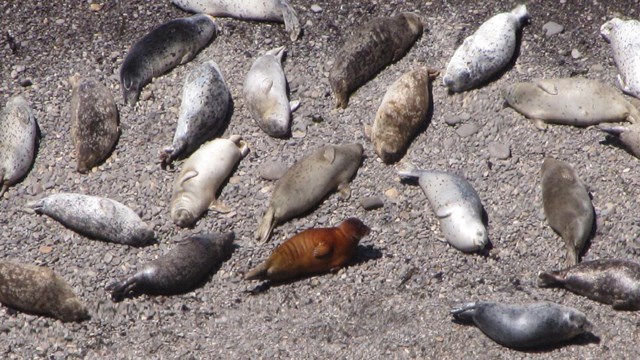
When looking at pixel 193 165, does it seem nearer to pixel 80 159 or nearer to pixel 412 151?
pixel 80 159

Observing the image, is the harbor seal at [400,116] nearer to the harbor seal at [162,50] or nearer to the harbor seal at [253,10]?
the harbor seal at [253,10]

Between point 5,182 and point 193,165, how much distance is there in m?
1.06

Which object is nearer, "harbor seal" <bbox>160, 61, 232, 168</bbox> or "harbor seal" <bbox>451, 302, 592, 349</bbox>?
"harbor seal" <bbox>451, 302, 592, 349</bbox>

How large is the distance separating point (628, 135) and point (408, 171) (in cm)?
118

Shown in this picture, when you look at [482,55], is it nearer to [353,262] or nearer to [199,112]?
[353,262]

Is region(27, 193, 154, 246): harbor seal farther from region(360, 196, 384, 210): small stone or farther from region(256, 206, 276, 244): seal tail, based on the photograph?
region(360, 196, 384, 210): small stone

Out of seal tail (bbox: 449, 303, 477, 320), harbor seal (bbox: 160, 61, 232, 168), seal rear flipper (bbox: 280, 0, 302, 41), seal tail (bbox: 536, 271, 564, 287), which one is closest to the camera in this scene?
seal tail (bbox: 449, 303, 477, 320)

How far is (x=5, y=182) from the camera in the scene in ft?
17.4

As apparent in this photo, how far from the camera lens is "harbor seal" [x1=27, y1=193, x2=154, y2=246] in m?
4.95

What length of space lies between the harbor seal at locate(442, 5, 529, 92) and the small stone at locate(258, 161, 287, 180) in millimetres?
1088

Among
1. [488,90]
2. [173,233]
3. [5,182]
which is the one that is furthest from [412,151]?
[5,182]

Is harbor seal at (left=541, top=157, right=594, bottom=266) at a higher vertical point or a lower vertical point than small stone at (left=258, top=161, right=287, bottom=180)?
higher

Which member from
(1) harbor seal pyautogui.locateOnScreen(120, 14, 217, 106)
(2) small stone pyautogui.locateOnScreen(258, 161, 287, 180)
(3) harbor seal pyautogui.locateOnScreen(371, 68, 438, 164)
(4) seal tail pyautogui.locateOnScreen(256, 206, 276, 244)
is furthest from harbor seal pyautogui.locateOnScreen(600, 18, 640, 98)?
(1) harbor seal pyautogui.locateOnScreen(120, 14, 217, 106)

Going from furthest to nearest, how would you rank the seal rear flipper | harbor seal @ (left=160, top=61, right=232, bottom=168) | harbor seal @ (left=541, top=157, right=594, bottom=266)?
1. the seal rear flipper
2. harbor seal @ (left=160, top=61, right=232, bottom=168)
3. harbor seal @ (left=541, top=157, right=594, bottom=266)
